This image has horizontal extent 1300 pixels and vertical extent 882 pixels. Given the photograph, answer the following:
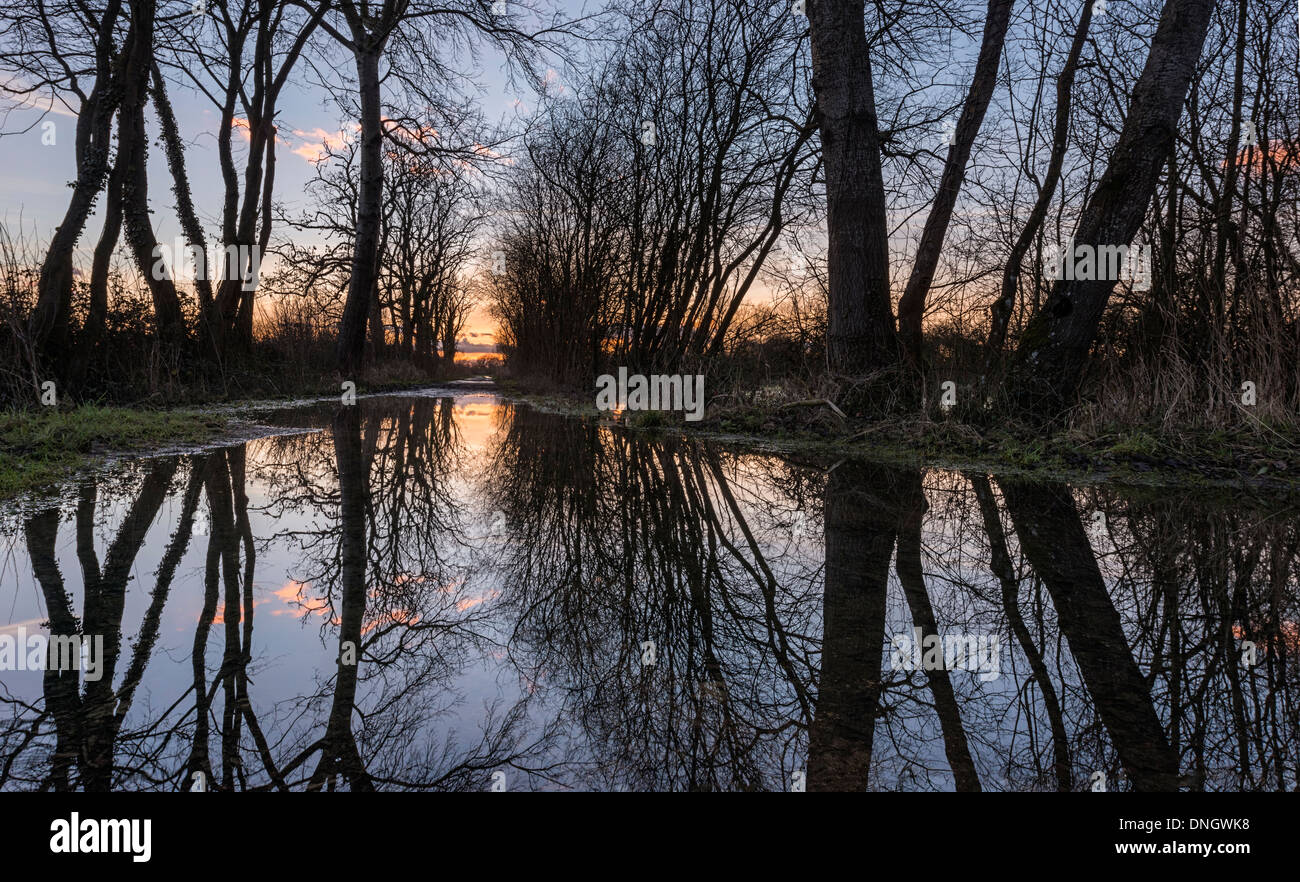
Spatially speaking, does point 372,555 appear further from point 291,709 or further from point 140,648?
point 291,709

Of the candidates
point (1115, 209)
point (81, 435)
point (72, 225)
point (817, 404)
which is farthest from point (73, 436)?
point (1115, 209)

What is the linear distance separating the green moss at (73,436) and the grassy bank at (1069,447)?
586 centimetres

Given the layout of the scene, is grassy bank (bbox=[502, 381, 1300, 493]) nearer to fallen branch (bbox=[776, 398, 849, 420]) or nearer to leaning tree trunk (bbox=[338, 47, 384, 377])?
fallen branch (bbox=[776, 398, 849, 420])

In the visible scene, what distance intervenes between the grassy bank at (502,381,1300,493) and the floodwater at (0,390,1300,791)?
0.96 m

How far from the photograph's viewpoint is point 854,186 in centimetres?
795

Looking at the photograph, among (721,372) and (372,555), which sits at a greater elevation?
(721,372)

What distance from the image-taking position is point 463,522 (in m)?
4.11

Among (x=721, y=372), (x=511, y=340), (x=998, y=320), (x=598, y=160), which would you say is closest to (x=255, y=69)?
(x=598, y=160)

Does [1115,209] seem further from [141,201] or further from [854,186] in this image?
[141,201]

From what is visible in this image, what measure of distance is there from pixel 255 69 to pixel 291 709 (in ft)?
63.9

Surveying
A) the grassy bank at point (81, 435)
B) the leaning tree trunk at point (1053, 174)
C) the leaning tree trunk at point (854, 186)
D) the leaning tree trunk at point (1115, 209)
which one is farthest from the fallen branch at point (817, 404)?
the grassy bank at point (81, 435)

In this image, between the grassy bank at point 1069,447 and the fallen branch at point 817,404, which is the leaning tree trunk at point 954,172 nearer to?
the fallen branch at point 817,404

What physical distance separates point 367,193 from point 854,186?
11.6 meters

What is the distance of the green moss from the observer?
485cm
